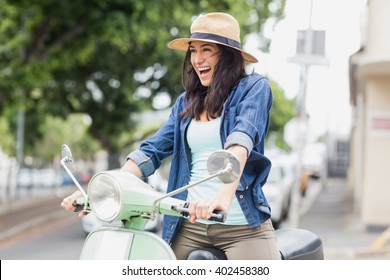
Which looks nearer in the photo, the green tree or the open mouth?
the open mouth

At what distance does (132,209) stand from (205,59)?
2.04 ft

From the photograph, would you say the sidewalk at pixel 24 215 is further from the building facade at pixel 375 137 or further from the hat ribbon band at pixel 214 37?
the hat ribbon band at pixel 214 37

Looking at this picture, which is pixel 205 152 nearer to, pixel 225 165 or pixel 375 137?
pixel 225 165

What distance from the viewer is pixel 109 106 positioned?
78.6ft

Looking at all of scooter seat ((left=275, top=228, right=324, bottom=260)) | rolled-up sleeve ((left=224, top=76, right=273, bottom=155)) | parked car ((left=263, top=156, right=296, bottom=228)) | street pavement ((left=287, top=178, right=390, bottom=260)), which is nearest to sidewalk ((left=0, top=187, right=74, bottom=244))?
parked car ((left=263, top=156, right=296, bottom=228))

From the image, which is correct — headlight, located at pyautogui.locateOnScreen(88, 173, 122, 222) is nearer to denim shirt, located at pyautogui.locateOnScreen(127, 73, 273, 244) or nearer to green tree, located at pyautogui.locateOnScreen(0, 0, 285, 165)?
denim shirt, located at pyautogui.locateOnScreen(127, 73, 273, 244)

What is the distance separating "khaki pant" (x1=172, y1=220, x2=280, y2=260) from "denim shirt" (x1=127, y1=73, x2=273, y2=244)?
5 cm

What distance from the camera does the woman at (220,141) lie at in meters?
2.34

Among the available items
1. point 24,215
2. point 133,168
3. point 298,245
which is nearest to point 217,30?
point 133,168

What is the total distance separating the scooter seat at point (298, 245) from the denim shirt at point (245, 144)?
10.2 inches

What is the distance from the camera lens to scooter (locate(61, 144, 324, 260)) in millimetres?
1970

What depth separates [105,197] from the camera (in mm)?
2104

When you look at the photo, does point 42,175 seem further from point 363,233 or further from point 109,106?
point 363,233
